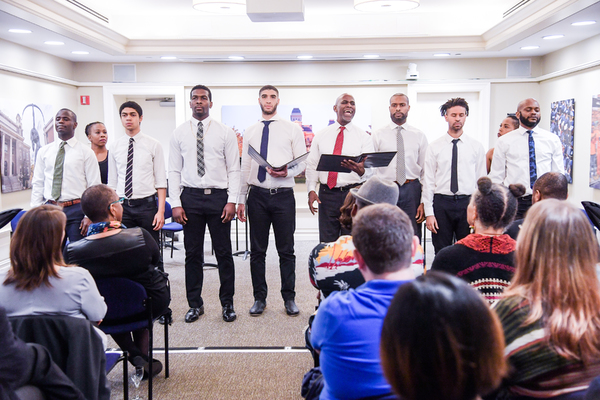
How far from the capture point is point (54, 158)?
13.3 feet

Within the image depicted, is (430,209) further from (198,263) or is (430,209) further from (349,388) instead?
(349,388)

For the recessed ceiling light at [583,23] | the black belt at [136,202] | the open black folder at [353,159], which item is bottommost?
the black belt at [136,202]

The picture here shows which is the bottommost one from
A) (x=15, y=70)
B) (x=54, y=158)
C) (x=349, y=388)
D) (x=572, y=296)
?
(x=349, y=388)

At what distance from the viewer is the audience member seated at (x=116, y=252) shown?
234 centimetres

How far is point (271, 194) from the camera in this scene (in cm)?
389

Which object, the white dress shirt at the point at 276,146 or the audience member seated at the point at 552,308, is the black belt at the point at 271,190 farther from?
the audience member seated at the point at 552,308

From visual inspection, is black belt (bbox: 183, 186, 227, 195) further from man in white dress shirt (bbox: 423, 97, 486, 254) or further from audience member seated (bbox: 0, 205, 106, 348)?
audience member seated (bbox: 0, 205, 106, 348)

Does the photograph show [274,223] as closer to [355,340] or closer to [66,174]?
[66,174]

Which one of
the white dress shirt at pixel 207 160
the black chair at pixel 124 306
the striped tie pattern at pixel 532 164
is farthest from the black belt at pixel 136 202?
the striped tie pattern at pixel 532 164

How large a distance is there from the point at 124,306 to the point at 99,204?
520mm

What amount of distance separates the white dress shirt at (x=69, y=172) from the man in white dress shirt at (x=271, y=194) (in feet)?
4.17

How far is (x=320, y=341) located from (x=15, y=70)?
5.63m

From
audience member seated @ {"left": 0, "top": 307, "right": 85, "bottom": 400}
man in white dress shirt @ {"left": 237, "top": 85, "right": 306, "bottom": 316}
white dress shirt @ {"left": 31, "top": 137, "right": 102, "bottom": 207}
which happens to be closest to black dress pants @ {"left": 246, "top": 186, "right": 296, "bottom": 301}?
man in white dress shirt @ {"left": 237, "top": 85, "right": 306, "bottom": 316}

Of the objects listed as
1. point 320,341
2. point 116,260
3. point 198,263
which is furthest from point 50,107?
point 320,341
